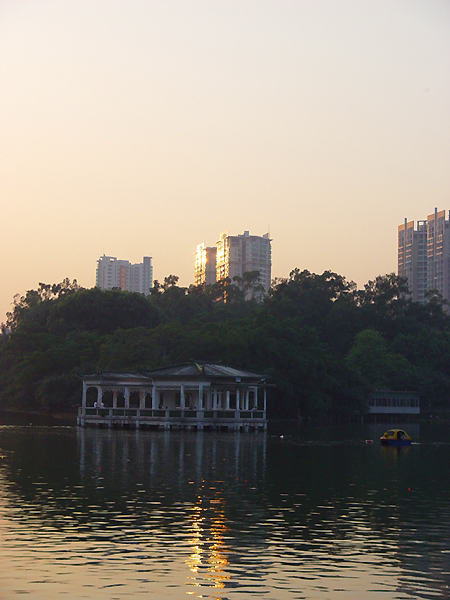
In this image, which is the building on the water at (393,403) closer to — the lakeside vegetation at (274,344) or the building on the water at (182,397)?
the lakeside vegetation at (274,344)

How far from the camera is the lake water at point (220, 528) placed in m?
19.7

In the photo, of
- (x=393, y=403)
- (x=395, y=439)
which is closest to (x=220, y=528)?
(x=395, y=439)

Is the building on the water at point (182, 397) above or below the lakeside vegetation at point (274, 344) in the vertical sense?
below

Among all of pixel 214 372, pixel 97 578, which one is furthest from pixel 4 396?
pixel 97 578

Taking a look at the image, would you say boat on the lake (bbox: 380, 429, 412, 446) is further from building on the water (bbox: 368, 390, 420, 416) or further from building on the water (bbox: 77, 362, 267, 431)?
building on the water (bbox: 368, 390, 420, 416)

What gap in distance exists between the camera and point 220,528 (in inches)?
1059

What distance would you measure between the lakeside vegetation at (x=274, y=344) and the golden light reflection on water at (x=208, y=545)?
6815 centimetres

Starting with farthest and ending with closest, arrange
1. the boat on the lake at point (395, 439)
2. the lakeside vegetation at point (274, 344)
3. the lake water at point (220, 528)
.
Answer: the lakeside vegetation at point (274, 344)
the boat on the lake at point (395, 439)
the lake water at point (220, 528)

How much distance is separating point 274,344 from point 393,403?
130ft

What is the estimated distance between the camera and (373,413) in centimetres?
14462

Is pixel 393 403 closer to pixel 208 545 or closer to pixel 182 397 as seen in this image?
pixel 182 397

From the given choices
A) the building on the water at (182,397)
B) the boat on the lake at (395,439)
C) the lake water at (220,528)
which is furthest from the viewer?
the building on the water at (182,397)

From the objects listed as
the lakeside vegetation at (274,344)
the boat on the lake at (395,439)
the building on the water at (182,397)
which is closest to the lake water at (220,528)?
the boat on the lake at (395,439)

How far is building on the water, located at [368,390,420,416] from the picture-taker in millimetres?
143875
